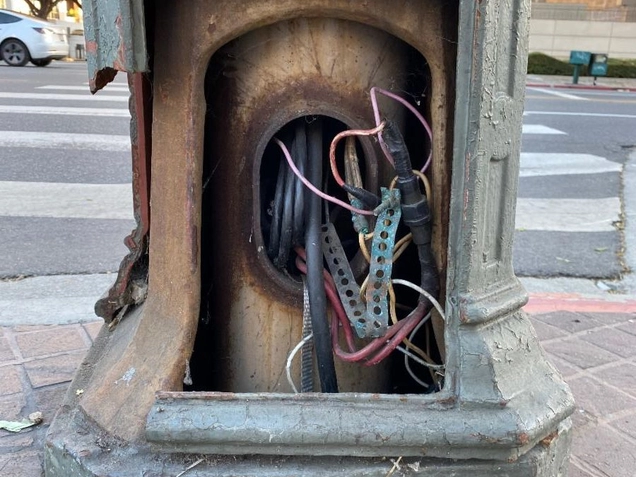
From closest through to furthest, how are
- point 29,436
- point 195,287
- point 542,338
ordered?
point 195,287 → point 29,436 → point 542,338

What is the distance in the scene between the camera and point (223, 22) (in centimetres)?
156

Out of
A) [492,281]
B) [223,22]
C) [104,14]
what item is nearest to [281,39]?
[223,22]

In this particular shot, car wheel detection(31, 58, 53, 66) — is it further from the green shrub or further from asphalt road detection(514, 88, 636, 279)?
the green shrub

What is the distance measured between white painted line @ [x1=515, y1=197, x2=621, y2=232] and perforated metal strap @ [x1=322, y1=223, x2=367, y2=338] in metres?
2.93

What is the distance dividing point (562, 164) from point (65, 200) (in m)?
4.48

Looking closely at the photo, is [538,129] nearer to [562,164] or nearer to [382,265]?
[562,164]

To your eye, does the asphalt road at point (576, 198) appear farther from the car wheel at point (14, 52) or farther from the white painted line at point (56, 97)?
the car wheel at point (14, 52)

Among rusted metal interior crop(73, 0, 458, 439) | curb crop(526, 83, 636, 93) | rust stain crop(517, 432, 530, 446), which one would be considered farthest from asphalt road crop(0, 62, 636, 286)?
curb crop(526, 83, 636, 93)

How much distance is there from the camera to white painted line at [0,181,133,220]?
4.38 m

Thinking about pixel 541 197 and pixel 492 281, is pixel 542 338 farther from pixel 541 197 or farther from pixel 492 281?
pixel 541 197

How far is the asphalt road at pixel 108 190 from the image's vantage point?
376 centimetres

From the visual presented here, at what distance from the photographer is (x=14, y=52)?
54.0 feet

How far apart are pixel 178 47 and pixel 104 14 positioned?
0.18 m

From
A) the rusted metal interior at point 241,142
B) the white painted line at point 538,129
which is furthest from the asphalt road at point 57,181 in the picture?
the white painted line at point 538,129
